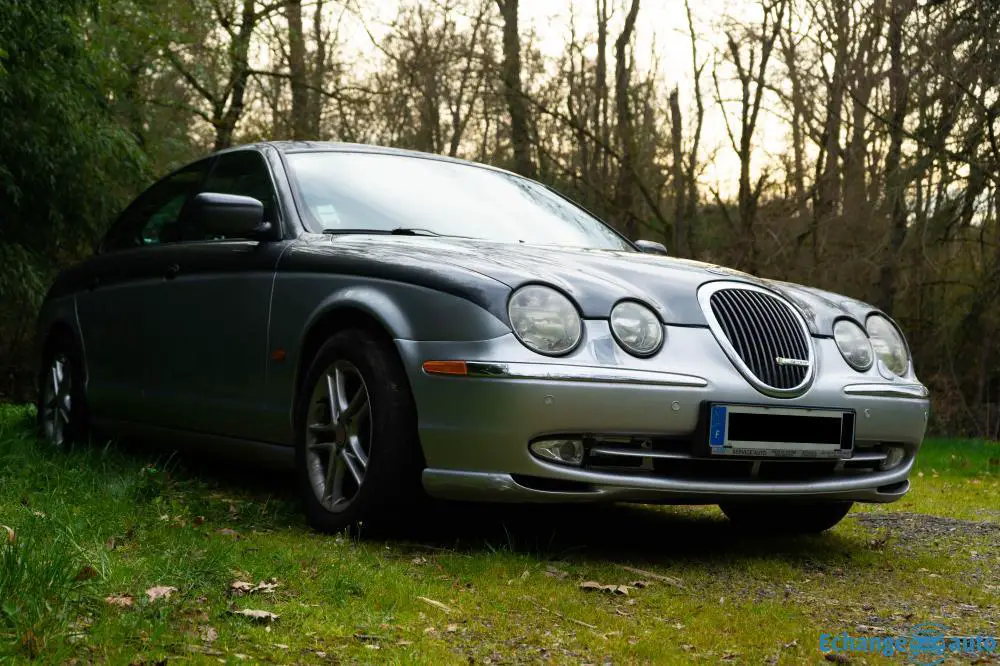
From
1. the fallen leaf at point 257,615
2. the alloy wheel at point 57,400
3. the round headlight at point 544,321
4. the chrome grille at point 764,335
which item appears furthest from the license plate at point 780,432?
the alloy wheel at point 57,400

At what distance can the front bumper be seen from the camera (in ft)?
12.7

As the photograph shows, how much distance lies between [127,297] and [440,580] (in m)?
3.16

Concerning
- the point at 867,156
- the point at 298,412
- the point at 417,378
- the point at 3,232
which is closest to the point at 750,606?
the point at 417,378

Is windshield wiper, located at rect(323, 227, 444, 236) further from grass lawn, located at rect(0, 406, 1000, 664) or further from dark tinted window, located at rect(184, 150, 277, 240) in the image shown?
grass lawn, located at rect(0, 406, 1000, 664)

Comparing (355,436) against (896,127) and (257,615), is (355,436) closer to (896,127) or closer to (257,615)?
(257,615)

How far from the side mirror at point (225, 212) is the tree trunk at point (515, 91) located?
11.5m

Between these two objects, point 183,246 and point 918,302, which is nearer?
point 183,246

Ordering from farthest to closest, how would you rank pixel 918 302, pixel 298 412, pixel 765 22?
pixel 918 302, pixel 765 22, pixel 298 412

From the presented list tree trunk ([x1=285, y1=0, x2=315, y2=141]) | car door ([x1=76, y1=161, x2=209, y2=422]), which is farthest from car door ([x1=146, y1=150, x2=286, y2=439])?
tree trunk ([x1=285, y1=0, x2=315, y2=141])

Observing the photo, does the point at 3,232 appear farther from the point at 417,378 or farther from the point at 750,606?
the point at 750,606

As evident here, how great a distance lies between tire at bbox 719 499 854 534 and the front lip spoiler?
1.35m

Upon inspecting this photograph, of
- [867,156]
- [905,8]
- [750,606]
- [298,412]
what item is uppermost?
[905,8]

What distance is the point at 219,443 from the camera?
5.30 metres

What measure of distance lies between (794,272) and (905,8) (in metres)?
4.34
